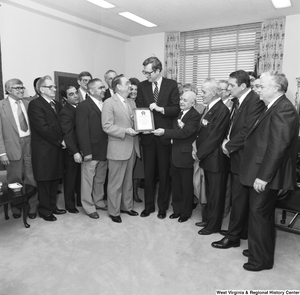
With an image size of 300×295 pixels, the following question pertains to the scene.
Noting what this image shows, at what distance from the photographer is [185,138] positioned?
3500 mm

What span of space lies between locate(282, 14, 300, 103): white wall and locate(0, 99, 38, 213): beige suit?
5.86 metres

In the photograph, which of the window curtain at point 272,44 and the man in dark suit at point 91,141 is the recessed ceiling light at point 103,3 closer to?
the man in dark suit at point 91,141

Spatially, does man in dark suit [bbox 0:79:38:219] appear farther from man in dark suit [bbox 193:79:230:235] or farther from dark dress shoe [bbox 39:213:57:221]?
man in dark suit [bbox 193:79:230:235]

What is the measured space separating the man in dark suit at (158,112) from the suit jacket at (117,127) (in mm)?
247

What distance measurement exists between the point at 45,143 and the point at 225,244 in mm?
2442

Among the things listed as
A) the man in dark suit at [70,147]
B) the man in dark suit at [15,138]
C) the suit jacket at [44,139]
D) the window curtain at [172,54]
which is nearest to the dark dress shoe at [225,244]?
the man in dark suit at [70,147]

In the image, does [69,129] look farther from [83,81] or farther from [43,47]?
[43,47]

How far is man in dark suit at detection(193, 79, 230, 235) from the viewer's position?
10.6 feet

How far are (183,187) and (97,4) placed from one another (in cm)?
435

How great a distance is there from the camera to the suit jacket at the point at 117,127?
11.6ft

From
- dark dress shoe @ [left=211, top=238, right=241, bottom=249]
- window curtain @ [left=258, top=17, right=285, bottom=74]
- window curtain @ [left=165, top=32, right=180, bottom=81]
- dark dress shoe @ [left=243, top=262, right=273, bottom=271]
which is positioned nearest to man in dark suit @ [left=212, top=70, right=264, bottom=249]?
dark dress shoe @ [left=211, top=238, right=241, bottom=249]

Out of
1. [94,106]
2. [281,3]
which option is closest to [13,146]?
[94,106]

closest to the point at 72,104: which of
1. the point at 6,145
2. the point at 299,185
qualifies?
the point at 6,145

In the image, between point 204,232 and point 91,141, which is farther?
point 91,141
